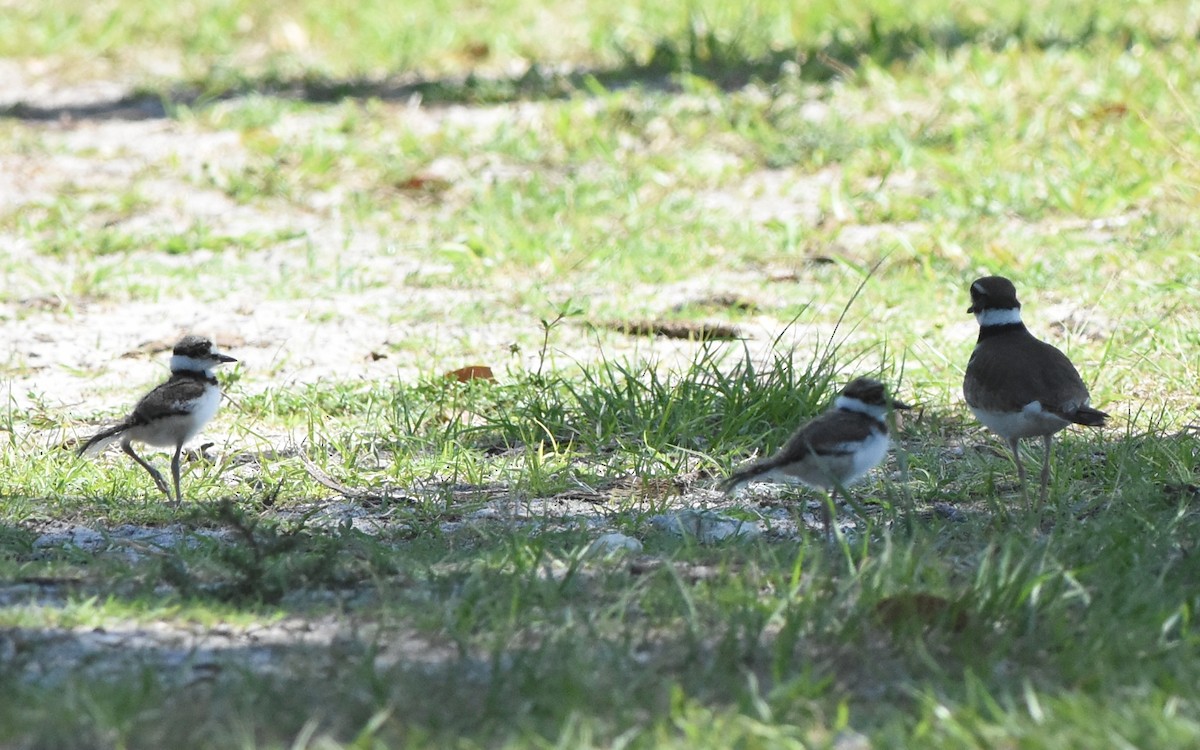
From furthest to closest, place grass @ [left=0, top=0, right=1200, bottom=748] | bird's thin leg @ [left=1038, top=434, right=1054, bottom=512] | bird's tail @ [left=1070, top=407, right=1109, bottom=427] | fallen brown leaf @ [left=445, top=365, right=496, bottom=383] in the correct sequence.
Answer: fallen brown leaf @ [left=445, top=365, right=496, bottom=383] → bird's thin leg @ [left=1038, top=434, right=1054, bottom=512] → bird's tail @ [left=1070, top=407, right=1109, bottom=427] → grass @ [left=0, top=0, right=1200, bottom=748]

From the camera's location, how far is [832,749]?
3.75 metres

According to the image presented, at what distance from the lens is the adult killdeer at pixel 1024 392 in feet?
18.4

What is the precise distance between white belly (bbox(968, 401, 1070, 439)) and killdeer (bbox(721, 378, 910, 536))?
502 mm

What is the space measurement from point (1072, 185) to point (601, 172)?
123 inches

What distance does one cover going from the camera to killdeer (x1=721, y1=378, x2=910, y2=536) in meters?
5.29

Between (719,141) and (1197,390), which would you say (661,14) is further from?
(1197,390)

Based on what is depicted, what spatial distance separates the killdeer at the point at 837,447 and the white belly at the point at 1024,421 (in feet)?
1.65

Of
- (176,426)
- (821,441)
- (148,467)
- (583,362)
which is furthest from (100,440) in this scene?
(821,441)

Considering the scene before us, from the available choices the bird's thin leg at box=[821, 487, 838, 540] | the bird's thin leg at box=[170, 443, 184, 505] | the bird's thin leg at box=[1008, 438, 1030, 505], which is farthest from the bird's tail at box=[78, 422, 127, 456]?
the bird's thin leg at box=[1008, 438, 1030, 505]

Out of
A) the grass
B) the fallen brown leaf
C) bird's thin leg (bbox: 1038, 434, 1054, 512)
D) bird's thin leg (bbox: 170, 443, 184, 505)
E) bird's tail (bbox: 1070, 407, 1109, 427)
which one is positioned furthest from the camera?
the fallen brown leaf

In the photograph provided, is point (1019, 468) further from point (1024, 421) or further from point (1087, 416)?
point (1087, 416)

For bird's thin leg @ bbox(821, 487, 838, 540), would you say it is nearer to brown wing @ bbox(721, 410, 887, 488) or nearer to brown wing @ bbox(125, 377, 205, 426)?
brown wing @ bbox(721, 410, 887, 488)

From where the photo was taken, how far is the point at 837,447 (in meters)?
5.29

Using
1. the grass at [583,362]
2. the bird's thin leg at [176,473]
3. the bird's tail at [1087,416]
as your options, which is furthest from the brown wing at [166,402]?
the bird's tail at [1087,416]
